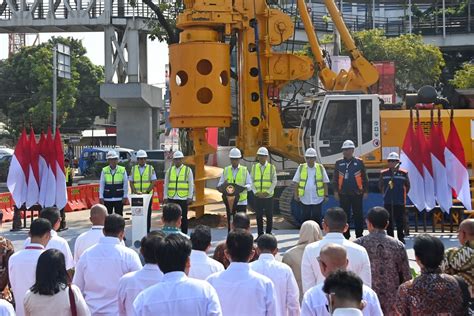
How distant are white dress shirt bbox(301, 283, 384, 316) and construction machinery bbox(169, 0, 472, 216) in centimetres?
1251

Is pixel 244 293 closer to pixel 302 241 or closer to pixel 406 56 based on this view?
pixel 302 241

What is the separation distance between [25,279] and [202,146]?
11.5 m

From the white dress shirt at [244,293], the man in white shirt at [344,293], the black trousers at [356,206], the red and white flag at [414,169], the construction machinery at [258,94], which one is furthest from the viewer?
the construction machinery at [258,94]

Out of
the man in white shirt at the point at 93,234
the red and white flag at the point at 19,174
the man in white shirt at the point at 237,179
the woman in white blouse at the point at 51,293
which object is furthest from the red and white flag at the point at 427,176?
the woman in white blouse at the point at 51,293

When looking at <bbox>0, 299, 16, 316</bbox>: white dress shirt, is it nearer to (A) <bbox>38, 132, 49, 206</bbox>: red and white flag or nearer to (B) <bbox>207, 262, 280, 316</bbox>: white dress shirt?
(B) <bbox>207, 262, 280, 316</bbox>: white dress shirt


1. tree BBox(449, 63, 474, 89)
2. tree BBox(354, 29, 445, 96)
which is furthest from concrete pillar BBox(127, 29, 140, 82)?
tree BBox(449, 63, 474, 89)

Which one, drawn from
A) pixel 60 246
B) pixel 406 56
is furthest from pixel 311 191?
pixel 406 56

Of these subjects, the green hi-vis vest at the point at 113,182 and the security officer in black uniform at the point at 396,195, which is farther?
the green hi-vis vest at the point at 113,182

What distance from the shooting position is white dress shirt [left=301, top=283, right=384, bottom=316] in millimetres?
5141

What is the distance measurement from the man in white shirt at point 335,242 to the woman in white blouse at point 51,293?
6.78 ft

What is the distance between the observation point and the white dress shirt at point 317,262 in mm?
6578

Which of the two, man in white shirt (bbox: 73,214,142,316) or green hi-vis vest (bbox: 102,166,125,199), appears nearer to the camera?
man in white shirt (bbox: 73,214,142,316)

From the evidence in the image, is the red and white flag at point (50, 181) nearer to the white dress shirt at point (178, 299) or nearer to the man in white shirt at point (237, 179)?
the man in white shirt at point (237, 179)

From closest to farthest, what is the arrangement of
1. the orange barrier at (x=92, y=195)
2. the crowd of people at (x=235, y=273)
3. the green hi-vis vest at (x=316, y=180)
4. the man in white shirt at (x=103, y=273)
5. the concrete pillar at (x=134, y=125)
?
the crowd of people at (x=235, y=273)
the man in white shirt at (x=103, y=273)
the green hi-vis vest at (x=316, y=180)
the orange barrier at (x=92, y=195)
the concrete pillar at (x=134, y=125)
